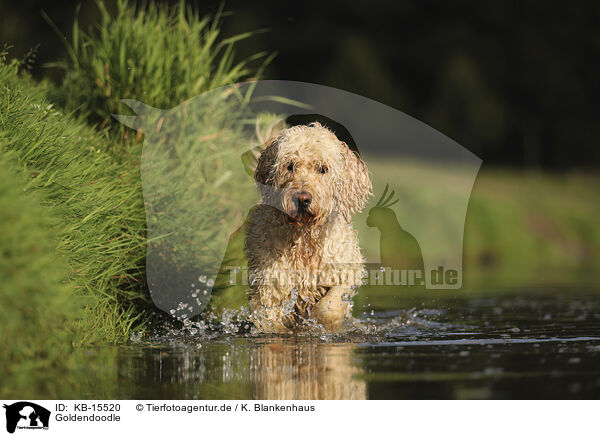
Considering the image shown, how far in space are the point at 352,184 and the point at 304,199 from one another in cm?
76

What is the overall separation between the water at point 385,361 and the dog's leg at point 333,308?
0.19 m

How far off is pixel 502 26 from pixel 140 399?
94.1 feet

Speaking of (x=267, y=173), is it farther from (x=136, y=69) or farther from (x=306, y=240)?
(x=136, y=69)

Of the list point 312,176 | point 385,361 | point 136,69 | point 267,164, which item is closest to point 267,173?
point 267,164

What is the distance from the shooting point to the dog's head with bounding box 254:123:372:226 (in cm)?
715

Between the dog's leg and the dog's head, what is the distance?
655 millimetres

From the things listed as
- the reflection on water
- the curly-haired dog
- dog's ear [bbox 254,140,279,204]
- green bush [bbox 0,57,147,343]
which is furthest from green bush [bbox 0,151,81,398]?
dog's ear [bbox 254,140,279,204]

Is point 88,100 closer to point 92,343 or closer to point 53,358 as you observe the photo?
point 92,343

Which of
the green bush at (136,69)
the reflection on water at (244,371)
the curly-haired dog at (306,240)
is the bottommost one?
the reflection on water at (244,371)

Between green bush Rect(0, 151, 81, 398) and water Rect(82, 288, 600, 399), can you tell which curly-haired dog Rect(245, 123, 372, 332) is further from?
green bush Rect(0, 151, 81, 398)

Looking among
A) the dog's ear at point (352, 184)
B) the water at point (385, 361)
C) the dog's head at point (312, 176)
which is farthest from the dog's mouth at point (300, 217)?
Answer: the water at point (385, 361)

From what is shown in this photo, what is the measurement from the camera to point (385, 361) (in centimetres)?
629

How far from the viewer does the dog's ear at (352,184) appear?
7.59 meters
